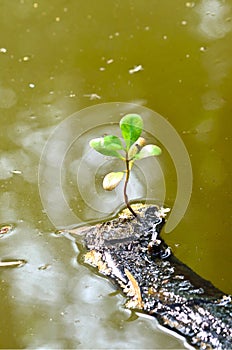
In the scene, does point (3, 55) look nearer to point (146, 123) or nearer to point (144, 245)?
point (146, 123)

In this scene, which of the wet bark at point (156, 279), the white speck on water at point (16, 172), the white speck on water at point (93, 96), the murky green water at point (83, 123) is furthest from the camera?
the white speck on water at point (93, 96)

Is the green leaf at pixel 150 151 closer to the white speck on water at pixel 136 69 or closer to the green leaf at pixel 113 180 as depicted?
the green leaf at pixel 113 180

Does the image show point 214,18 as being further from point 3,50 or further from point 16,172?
point 16,172

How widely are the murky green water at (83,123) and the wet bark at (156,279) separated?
3 centimetres

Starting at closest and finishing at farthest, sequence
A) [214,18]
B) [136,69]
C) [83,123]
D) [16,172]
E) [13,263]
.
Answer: [13,263]
[16,172]
[83,123]
[136,69]
[214,18]

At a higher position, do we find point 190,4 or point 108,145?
point 190,4

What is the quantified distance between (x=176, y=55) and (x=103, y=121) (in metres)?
0.35

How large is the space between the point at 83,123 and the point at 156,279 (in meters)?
0.57

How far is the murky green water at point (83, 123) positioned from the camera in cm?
129

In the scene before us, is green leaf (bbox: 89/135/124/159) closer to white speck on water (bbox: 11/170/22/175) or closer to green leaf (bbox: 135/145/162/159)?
green leaf (bbox: 135/145/162/159)

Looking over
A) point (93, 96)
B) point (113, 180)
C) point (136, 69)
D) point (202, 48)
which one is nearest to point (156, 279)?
point (113, 180)

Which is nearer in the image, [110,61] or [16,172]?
[16,172]

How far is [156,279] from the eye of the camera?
1.27m

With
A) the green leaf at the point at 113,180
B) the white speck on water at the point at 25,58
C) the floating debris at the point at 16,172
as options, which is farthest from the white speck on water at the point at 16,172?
the white speck on water at the point at 25,58
